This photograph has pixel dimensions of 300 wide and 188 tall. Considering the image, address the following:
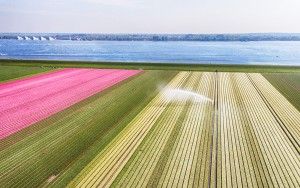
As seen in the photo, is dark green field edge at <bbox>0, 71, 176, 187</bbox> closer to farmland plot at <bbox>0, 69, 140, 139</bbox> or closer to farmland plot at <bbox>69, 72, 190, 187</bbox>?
A: farmland plot at <bbox>69, 72, 190, 187</bbox>

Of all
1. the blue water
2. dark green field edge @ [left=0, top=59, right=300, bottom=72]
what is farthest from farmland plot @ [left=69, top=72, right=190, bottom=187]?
the blue water

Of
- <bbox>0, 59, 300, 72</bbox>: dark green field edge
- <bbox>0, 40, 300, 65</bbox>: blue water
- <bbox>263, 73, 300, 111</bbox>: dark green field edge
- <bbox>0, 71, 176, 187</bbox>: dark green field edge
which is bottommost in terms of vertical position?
<bbox>0, 40, 300, 65</bbox>: blue water

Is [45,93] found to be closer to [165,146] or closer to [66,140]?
[66,140]

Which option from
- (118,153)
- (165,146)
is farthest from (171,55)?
(118,153)

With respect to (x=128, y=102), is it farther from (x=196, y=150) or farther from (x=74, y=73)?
(x=74, y=73)

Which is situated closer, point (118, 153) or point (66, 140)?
point (118, 153)

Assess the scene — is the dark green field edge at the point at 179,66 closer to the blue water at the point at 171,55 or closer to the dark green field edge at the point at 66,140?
the dark green field edge at the point at 66,140
